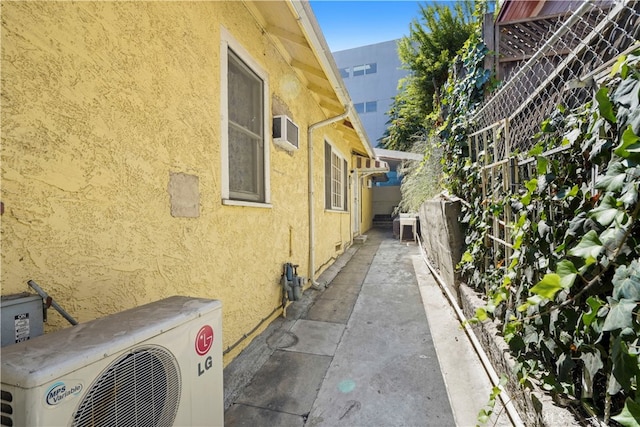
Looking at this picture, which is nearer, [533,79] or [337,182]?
[533,79]

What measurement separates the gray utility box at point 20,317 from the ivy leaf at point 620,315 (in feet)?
7.26

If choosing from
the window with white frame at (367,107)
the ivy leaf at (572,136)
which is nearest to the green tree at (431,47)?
the ivy leaf at (572,136)

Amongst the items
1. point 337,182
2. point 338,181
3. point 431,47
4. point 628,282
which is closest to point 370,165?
point 431,47

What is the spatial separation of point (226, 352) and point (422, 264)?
5.53 metres

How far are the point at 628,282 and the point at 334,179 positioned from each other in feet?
21.7

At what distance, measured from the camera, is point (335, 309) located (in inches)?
→ 169

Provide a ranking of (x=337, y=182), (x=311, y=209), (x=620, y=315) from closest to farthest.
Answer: (x=620, y=315) < (x=311, y=209) < (x=337, y=182)

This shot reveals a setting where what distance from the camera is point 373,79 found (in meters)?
23.1

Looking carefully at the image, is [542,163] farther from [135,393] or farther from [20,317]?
[20,317]

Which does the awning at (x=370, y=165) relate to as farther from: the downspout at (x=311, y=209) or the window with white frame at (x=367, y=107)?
the window with white frame at (x=367, y=107)

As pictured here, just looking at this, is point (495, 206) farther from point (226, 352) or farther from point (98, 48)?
point (98, 48)

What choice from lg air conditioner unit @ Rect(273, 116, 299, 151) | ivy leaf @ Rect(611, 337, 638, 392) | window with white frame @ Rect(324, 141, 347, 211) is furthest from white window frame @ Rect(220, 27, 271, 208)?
window with white frame @ Rect(324, 141, 347, 211)

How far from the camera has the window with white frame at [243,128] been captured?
2.67 metres

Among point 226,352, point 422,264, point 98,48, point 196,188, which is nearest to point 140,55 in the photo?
point 98,48
